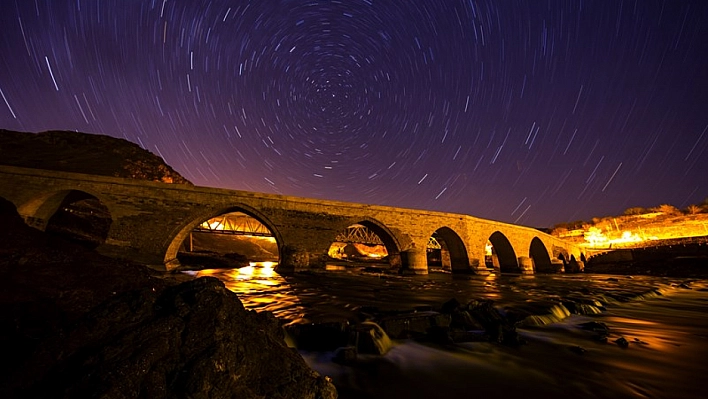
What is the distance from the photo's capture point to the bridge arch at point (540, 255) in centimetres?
3520

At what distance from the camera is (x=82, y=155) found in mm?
51438

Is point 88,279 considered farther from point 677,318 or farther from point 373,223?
point 373,223

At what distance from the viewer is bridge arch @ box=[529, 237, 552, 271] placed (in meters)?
35.2

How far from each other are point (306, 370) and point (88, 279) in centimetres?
520

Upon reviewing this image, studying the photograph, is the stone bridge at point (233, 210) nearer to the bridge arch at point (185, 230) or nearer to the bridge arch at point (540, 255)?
the bridge arch at point (185, 230)

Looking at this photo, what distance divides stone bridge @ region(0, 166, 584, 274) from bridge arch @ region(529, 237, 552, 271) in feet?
25.6

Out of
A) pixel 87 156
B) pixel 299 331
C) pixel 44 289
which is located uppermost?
pixel 87 156

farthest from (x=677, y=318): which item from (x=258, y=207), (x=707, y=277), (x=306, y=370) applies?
(x=707, y=277)

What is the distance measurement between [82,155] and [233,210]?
51294 millimetres

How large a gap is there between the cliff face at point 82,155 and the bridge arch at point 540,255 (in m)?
58.5

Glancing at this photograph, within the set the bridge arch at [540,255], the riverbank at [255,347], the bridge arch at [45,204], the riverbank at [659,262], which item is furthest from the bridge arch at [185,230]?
the riverbank at [659,262]

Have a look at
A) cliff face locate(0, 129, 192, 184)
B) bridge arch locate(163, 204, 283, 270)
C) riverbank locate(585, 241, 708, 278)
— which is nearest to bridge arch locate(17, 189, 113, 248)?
bridge arch locate(163, 204, 283, 270)

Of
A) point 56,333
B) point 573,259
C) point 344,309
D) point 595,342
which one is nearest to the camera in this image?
point 56,333

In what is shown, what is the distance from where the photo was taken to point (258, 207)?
19234 mm
